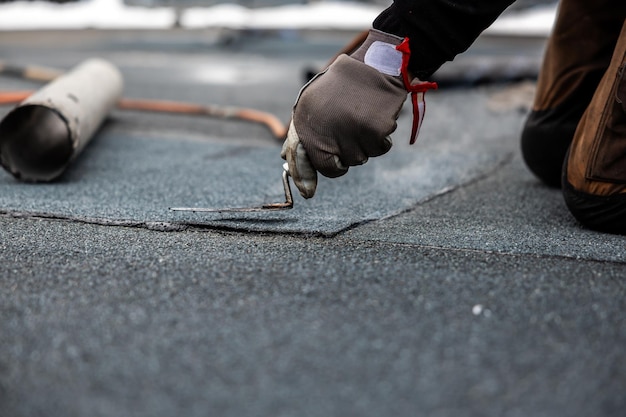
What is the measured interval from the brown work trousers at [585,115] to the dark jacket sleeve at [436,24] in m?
0.34

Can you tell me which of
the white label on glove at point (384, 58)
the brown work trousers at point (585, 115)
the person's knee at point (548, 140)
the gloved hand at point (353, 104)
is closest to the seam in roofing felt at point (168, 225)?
the gloved hand at point (353, 104)

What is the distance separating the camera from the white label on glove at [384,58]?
1257mm

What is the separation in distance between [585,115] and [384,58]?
0.54 meters

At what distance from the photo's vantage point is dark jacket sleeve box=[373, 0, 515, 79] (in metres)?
1.22

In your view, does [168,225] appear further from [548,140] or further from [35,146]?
[548,140]

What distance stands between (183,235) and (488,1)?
2.44ft

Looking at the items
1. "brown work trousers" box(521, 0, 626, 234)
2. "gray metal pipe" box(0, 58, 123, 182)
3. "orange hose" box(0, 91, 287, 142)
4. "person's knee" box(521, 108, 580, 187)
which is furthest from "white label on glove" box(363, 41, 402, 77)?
"orange hose" box(0, 91, 287, 142)

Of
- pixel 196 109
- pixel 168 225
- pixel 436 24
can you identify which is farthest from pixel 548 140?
pixel 196 109

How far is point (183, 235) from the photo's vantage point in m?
1.37

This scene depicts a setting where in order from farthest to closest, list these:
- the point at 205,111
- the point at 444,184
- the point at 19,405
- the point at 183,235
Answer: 1. the point at 205,111
2. the point at 444,184
3. the point at 183,235
4. the point at 19,405

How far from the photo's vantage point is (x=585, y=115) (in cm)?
150

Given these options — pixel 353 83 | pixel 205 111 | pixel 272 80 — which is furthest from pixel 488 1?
pixel 272 80

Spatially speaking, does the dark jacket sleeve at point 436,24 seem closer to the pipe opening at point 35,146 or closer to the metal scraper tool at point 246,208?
the metal scraper tool at point 246,208

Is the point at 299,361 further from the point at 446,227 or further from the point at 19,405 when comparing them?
the point at 446,227
